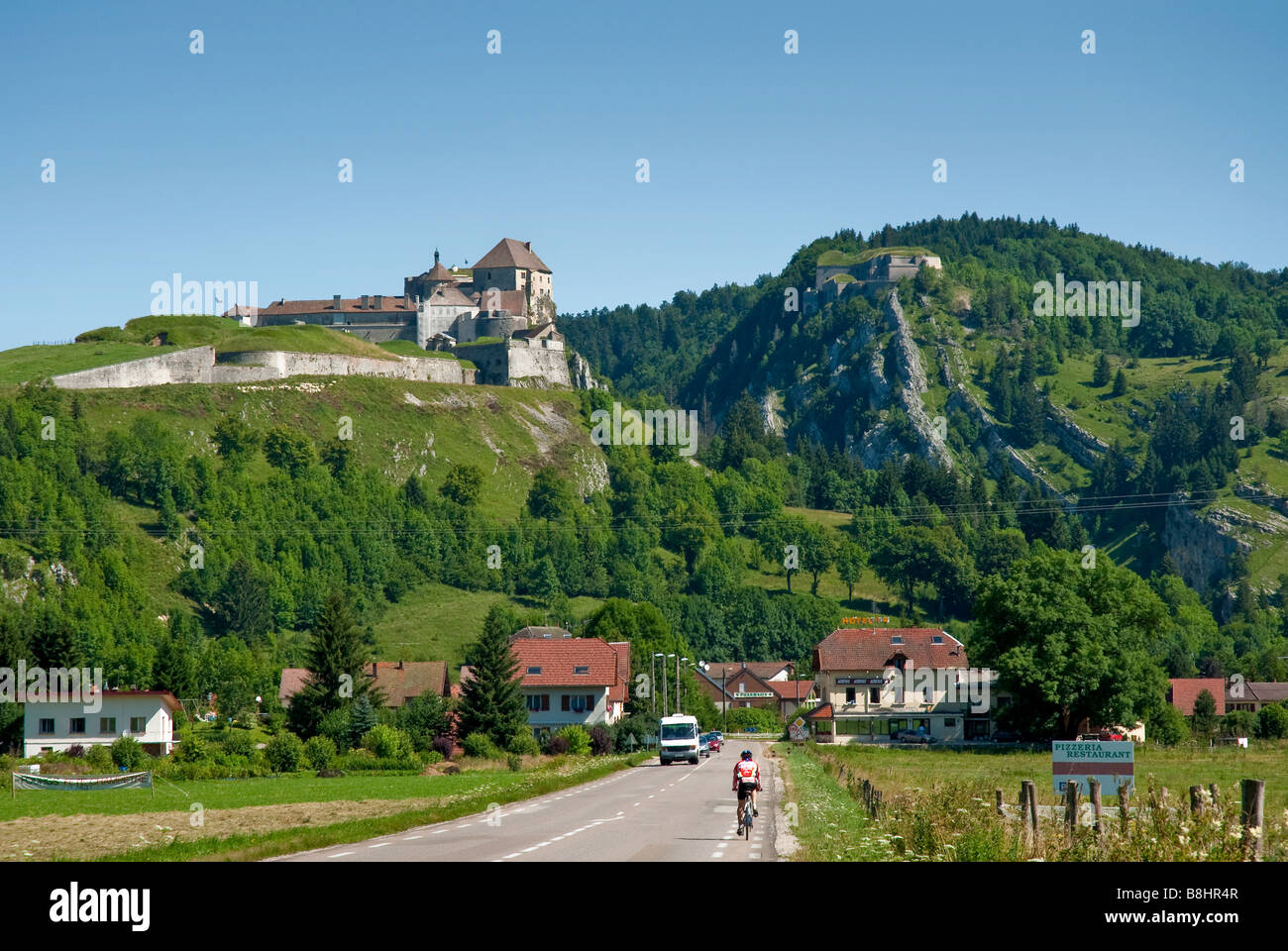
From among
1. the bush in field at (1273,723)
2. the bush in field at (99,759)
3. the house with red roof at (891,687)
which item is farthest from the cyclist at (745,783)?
the bush in field at (1273,723)

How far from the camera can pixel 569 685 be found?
292 ft

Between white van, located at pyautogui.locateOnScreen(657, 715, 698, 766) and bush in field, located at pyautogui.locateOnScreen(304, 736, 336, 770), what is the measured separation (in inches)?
572

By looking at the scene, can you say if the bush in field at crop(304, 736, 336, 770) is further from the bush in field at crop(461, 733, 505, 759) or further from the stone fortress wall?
the stone fortress wall

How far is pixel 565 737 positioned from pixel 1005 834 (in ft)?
171

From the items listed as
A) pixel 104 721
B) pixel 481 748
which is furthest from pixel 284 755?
pixel 104 721

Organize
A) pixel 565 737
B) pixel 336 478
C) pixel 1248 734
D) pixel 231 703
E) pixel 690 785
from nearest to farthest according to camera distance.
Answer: pixel 690 785
pixel 565 737
pixel 1248 734
pixel 231 703
pixel 336 478

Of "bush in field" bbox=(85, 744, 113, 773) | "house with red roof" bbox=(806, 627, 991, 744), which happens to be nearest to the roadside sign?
"bush in field" bbox=(85, 744, 113, 773)

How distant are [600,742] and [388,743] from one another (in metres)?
12.0

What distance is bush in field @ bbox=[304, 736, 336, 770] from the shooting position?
203 ft

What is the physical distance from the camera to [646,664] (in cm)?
12062

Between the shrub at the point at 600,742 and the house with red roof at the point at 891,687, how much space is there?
25.2 metres

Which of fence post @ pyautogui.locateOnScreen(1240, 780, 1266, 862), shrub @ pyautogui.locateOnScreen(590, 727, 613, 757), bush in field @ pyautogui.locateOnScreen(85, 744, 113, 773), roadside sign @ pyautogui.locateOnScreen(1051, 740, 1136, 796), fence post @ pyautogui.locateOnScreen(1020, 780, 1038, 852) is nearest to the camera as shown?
fence post @ pyautogui.locateOnScreen(1240, 780, 1266, 862)
